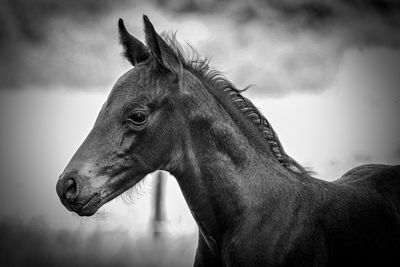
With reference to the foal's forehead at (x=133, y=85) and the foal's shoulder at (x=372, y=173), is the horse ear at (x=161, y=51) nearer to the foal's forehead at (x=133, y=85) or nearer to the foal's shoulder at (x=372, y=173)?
the foal's forehead at (x=133, y=85)

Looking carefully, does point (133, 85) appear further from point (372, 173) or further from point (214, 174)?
point (372, 173)

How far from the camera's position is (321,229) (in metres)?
3.33

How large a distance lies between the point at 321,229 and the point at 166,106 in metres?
1.44

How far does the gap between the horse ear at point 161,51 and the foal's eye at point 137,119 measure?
16.4 inches

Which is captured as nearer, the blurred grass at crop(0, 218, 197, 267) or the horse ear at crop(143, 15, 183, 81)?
the horse ear at crop(143, 15, 183, 81)

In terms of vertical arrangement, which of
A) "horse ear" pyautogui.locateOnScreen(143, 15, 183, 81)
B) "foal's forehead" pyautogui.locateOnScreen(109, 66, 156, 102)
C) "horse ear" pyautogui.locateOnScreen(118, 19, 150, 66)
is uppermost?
"horse ear" pyautogui.locateOnScreen(118, 19, 150, 66)

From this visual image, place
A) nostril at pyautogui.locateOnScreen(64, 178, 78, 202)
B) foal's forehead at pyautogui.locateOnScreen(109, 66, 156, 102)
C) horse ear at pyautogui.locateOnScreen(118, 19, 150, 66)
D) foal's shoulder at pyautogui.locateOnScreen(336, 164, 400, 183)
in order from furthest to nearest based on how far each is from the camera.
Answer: foal's shoulder at pyautogui.locateOnScreen(336, 164, 400, 183) → horse ear at pyautogui.locateOnScreen(118, 19, 150, 66) → foal's forehead at pyautogui.locateOnScreen(109, 66, 156, 102) → nostril at pyautogui.locateOnScreen(64, 178, 78, 202)

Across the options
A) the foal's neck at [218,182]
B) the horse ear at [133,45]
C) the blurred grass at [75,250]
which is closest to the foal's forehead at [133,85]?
the horse ear at [133,45]

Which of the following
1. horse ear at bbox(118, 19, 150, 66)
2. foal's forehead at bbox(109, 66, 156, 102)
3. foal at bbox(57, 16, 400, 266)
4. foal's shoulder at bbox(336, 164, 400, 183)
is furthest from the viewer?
foal's shoulder at bbox(336, 164, 400, 183)

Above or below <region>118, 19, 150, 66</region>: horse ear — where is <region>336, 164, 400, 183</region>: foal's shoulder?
below

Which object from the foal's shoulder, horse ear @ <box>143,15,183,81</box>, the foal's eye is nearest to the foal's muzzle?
the foal's eye

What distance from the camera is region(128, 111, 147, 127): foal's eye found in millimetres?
3170

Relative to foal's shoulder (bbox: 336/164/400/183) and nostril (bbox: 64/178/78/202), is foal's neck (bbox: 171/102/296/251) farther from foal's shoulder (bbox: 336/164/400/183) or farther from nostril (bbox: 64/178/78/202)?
foal's shoulder (bbox: 336/164/400/183)

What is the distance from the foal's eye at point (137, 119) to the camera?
3.17 metres
